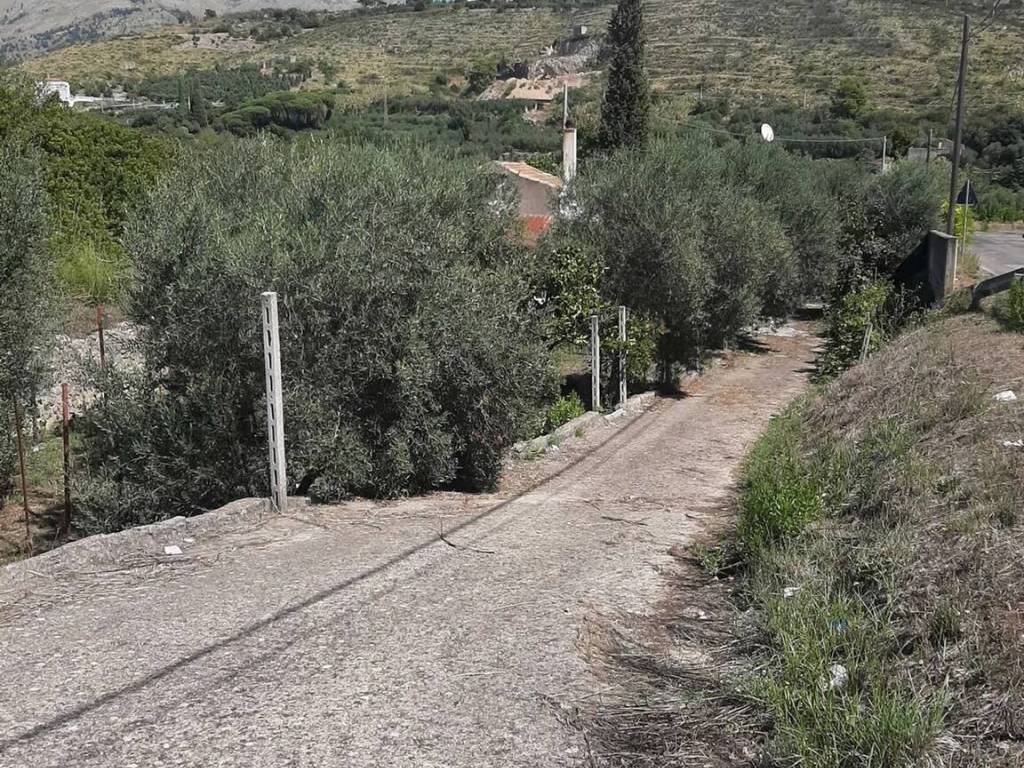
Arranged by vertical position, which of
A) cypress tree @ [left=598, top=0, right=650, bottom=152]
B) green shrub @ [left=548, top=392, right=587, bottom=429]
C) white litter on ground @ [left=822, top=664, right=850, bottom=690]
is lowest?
green shrub @ [left=548, top=392, right=587, bottom=429]

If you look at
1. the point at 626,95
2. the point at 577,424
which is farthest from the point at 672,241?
the point at 626,95

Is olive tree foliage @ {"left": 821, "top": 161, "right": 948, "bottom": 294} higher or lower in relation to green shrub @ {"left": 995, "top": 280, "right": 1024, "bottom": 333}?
higher

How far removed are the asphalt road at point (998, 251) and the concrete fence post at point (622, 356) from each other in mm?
13947

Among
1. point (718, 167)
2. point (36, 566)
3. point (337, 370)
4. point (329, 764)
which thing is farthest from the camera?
point (718, 167)

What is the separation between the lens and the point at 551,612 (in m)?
5.23

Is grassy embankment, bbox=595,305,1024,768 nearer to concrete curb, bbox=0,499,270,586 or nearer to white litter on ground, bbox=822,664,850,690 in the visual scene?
white litter on ground, bbox=822,664,850,690

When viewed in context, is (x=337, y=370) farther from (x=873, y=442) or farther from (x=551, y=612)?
(x=873, y=442)

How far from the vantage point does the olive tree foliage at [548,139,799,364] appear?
15.8m

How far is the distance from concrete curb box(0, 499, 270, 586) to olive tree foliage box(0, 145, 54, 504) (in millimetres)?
3169

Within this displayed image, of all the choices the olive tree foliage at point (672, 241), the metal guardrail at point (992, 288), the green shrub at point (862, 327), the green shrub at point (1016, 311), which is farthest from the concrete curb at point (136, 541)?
the metal guardrail at point (992, 288)

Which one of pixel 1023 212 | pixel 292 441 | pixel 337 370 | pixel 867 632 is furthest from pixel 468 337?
pixel 1023 212

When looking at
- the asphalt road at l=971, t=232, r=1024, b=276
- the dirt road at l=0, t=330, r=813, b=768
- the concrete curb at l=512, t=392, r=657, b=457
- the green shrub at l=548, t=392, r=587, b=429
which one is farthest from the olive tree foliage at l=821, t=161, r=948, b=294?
the dirt road at l=0, t=330, r=813, b=768

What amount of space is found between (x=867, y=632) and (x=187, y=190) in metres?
8.59

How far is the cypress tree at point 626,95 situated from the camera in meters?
33.7
